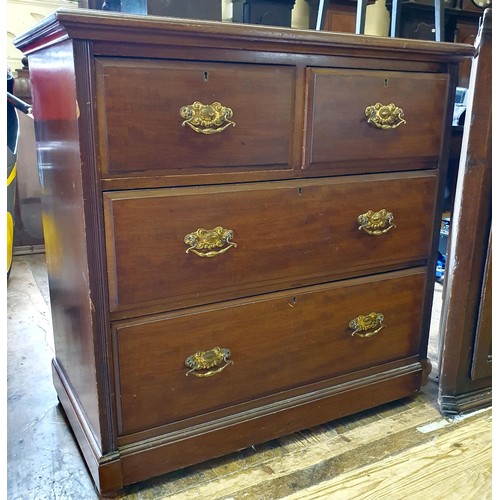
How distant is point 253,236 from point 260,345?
25cm

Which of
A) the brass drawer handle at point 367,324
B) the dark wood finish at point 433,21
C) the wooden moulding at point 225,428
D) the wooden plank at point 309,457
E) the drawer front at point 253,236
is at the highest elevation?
the dark wood finish at point 433,21

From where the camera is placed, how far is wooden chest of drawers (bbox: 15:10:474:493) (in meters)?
0.90

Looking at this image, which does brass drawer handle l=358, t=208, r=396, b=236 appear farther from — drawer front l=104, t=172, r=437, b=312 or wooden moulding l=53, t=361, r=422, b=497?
wooden moulding l=53, t=361, r=422, b=497

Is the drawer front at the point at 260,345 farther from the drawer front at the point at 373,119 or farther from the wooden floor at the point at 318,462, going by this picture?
the drawer front at the point at 373,119

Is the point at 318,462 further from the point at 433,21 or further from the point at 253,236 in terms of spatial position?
the point at 433,21

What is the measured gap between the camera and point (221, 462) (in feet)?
3.84

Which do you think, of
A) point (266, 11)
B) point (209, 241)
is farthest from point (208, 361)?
point (266, 11)

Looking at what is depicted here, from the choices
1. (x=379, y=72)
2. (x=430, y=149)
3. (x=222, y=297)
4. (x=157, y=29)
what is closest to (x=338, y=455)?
(x=222, y=297)

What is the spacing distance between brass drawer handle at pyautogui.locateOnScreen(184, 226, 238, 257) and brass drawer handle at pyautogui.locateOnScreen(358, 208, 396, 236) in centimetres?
33

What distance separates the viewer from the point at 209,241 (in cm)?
100

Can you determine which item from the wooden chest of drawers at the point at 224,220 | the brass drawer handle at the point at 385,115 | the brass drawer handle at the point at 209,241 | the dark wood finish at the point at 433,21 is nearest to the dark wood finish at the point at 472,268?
the wooden chest of drawers at the point at 224,220

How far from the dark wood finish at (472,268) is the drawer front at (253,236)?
0.09 meters

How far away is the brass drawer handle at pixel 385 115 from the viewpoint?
3.67 feet
